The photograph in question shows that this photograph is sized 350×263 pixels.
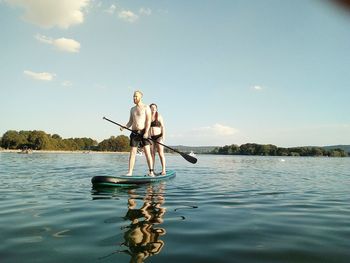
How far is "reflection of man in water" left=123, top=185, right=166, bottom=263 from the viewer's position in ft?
11.5

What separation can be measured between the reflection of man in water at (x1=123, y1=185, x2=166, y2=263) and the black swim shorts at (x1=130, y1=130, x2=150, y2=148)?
173 inches

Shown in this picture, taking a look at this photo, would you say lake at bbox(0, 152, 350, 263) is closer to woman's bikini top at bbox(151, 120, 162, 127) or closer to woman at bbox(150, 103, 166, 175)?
woman at bbox(150, 103, 166, 175)

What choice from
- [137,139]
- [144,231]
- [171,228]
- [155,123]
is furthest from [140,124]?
[144,231]

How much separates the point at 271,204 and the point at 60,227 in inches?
173

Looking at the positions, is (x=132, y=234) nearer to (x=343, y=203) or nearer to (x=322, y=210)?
(x=322, y=210)

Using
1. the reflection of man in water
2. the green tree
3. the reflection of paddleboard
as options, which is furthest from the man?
the green tree

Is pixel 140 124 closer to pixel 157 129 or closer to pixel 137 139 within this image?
pixel 137 139

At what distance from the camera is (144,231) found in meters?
4.36

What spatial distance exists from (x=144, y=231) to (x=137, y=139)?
7.07 metres

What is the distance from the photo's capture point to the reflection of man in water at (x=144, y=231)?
11.5 feet

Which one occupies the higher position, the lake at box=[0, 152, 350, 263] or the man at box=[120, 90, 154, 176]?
the man at box=[120, 90, 154, 176]

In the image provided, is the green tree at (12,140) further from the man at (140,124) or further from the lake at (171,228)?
the lake at (171,228)

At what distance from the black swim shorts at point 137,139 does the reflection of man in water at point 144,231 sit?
14.4 ft

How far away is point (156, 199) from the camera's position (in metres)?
7.35
